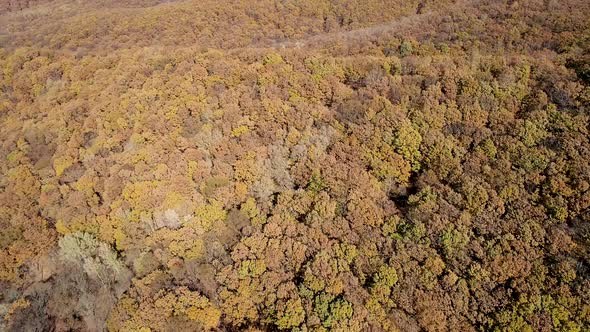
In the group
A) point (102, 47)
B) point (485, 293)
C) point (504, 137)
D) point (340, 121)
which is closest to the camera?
point (485, 293)

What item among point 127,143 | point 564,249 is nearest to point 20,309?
point 127,143

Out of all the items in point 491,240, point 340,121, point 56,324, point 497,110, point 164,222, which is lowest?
point 56,324

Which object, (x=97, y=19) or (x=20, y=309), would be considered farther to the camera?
(x=97, y=19)

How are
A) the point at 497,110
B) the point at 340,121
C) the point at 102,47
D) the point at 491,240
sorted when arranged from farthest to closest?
the point at 102,47 → the point at 340,121 → the point at 497,110 → the point at 491,240

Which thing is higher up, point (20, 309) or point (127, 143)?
point (127, 143)

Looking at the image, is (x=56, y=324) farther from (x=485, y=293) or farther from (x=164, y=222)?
(x=485, y=293)

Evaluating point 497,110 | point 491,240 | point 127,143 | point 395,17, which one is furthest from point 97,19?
point 491,240

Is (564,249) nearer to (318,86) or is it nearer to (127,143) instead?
(318,86)
